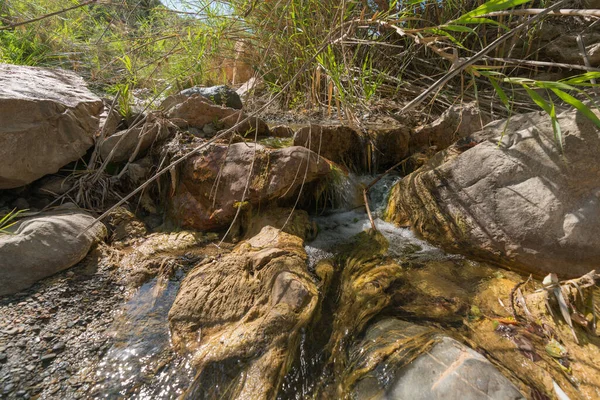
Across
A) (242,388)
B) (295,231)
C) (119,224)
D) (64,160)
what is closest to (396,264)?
(295,231)

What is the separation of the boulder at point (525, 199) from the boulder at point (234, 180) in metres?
1.05

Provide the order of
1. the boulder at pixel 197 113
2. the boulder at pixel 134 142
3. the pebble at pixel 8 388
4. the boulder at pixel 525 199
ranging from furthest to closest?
the boulder at pixel 197 113 < the boulder at pixel 134 142 < the boulder at pixel 525 199 < the pebble at pixel 8 388

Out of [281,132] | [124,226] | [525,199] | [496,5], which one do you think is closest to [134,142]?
[124,226]

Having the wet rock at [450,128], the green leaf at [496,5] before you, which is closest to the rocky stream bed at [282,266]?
the wet rock at [450,128]

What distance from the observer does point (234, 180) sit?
2525 millimetres

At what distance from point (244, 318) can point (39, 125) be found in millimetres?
2218

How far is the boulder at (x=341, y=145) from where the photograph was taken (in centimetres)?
321

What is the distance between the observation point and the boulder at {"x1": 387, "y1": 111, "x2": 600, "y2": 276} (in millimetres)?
1798

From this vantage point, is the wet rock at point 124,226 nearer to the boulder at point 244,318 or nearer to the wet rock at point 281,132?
the boulder at point 244,318

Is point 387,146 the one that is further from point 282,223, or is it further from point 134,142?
point 134,142

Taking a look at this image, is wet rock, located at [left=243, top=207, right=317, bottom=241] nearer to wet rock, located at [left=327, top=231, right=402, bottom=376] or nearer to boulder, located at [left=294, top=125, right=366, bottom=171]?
wet rock, located at [left=327, top=231, right=402, bottom=376]

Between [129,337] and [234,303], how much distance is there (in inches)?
21.5

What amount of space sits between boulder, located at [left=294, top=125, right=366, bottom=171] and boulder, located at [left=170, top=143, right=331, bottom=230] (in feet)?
2.03

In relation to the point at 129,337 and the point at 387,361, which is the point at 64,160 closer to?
the point at 129,337
